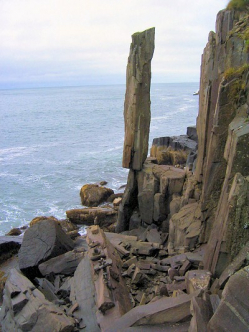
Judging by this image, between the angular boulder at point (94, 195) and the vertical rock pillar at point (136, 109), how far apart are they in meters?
8.38

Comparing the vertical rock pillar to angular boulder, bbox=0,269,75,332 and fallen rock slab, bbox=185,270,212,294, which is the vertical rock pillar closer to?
angular boulder, bbox=0,269,75,332

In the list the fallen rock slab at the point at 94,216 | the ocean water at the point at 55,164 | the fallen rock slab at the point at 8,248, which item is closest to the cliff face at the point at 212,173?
the fallen rock slab at the point at 94,216

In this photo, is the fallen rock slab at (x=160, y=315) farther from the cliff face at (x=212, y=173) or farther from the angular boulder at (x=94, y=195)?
the angular boulder at (x=94, y=195)

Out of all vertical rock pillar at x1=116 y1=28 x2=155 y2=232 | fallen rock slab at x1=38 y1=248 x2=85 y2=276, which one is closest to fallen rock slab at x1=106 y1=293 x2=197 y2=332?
fallen rock slab at x1=38 y1=248 x2=85 y2=276

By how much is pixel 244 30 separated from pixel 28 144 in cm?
5116

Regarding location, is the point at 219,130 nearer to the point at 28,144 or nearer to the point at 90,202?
the point at 90,202

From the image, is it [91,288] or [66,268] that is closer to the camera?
Answer: [91,288]

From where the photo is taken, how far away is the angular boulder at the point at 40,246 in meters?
13.0

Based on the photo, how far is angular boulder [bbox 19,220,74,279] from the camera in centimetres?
1302

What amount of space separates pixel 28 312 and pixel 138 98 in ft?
38.1

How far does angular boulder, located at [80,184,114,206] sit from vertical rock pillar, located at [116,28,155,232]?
330 inches

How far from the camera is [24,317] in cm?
879

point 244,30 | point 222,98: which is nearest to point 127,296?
point 222,98

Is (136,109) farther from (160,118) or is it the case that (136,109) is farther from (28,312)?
(160,118)
